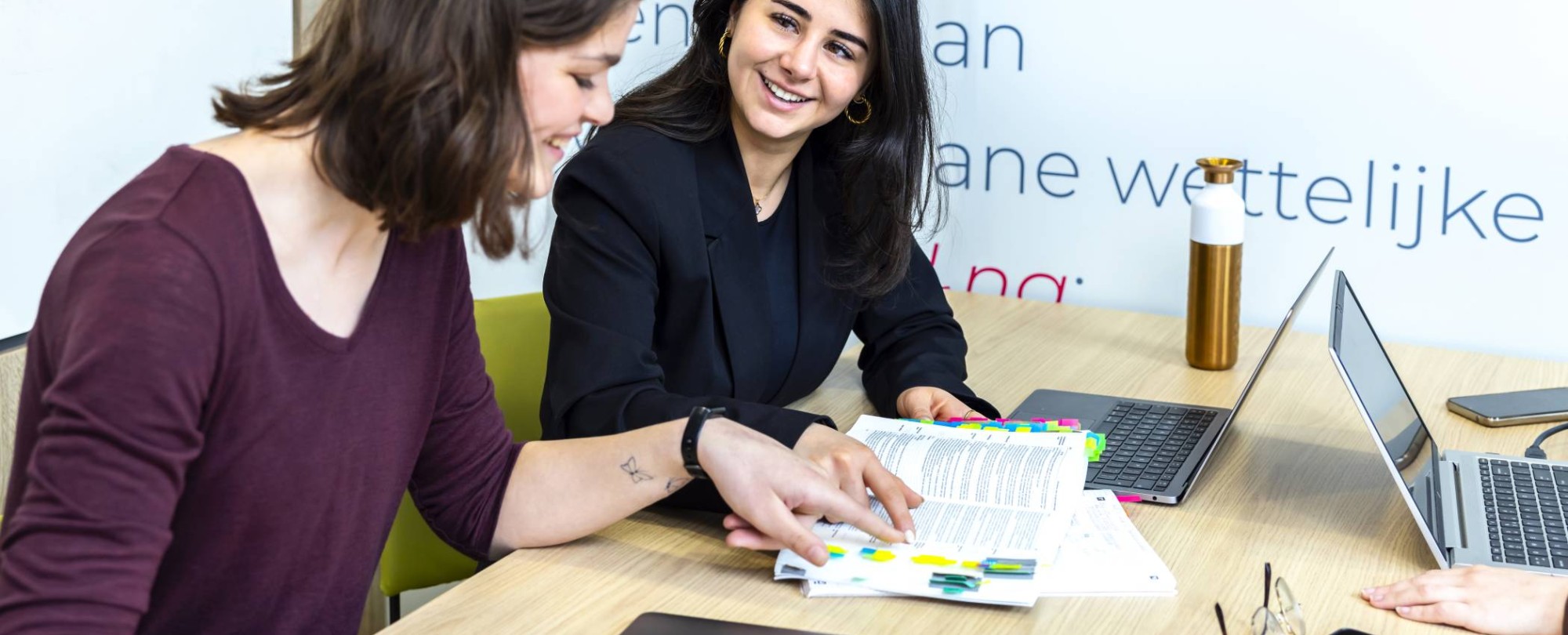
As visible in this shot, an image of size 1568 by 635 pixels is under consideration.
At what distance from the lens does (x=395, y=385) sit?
44.1 inches

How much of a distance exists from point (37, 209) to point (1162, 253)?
1.60m

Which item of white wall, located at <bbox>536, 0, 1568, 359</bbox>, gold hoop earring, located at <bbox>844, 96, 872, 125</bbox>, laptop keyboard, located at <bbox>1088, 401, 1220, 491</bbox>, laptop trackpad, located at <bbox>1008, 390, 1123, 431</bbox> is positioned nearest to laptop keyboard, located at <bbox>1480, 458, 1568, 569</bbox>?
laptop keyboard, located at <bbox>1088, 401, 1220, 491</bbox>

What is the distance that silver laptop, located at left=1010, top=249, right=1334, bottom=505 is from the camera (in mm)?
1401

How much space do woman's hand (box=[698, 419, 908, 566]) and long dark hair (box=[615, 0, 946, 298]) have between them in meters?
0.54

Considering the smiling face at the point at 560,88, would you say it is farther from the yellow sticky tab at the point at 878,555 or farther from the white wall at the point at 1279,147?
the white wall at the point at 1279,147

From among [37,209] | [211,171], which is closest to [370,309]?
[211,171]

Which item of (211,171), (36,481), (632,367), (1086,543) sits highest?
(211,171)

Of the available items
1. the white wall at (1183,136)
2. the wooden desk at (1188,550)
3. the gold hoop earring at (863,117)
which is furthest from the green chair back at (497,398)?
the gold hoop earring at (863,117)

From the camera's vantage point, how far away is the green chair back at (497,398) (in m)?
1.73

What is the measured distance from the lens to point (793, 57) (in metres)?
1.61

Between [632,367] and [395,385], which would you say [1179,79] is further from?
[395,385]

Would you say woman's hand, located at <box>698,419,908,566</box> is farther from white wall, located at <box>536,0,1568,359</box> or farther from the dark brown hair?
white wall, located at <box>536,0,1568,359</box>

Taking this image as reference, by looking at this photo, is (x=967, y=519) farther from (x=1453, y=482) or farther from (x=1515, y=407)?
(x=1515, y=407)

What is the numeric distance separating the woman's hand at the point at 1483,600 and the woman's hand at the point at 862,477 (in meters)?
0.38
